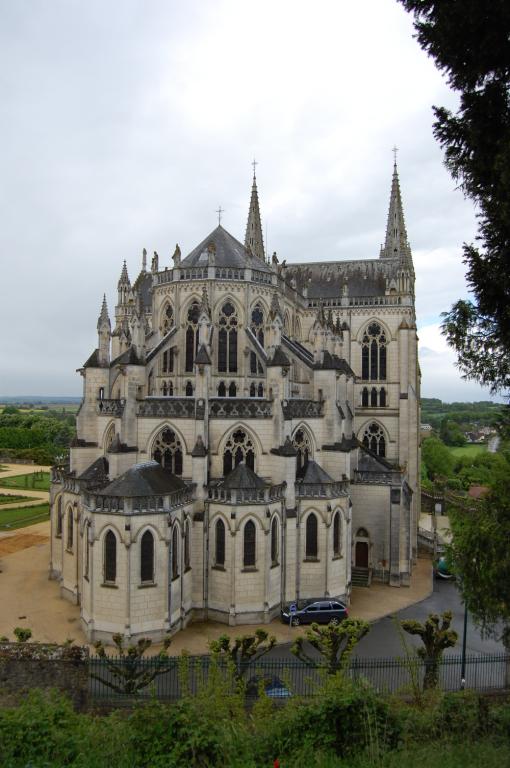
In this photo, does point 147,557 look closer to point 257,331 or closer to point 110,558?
point 110,558

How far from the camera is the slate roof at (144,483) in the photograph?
80.9 ft

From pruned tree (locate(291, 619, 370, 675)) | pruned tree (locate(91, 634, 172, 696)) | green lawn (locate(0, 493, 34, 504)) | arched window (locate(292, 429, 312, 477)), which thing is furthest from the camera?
green lawn (locate(0, 493, 34, 504))

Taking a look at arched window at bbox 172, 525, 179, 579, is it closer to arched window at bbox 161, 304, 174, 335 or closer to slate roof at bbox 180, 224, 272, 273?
arched window at bbox 161, 304, 174, 335

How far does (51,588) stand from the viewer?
31.0 m

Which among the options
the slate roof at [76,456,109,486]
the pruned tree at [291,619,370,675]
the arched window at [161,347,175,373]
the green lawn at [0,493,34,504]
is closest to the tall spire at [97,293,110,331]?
the arched window at [161,347,175,373]

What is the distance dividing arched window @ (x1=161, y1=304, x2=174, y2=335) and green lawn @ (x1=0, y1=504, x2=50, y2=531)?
941 inches

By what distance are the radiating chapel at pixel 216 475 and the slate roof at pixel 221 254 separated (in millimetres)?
140

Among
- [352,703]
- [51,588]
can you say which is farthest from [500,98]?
[51,588]

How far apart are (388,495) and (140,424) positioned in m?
16.1

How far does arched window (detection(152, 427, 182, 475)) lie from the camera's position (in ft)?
94.8

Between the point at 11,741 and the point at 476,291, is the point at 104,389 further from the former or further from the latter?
the point at 476,291

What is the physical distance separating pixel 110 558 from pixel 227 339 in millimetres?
14054

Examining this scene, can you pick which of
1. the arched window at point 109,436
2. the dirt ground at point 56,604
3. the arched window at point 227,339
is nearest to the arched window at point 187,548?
the dirt ground at point 56,604

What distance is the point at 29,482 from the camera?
68562 millimetres
